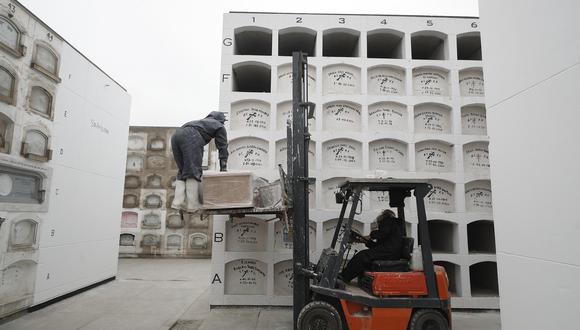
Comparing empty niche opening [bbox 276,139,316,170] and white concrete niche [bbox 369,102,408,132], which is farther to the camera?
white concrete niche [bbox 369,102,408,132]

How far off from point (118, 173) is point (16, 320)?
4035mm

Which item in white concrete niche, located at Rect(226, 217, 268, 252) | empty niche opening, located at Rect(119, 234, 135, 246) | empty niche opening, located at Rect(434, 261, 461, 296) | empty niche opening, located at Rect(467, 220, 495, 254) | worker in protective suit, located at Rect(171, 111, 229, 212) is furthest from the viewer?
empty niche opening, located at Rect(119, 234, 135, 246)

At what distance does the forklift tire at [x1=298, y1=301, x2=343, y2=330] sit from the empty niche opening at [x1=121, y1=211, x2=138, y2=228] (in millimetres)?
10525

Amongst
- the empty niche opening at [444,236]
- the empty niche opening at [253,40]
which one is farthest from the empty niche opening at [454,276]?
the empty niche opening at [253,40]

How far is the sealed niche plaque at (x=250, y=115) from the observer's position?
20.9 ft

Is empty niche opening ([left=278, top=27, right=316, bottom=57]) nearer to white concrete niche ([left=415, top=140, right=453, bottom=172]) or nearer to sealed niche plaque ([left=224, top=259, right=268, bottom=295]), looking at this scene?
white concrete niche ([left=415, top=140, right=453, bottom=172])

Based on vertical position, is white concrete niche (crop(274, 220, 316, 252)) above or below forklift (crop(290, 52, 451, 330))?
above

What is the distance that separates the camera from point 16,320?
5.24 m

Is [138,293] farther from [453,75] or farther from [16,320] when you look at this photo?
[453,75]

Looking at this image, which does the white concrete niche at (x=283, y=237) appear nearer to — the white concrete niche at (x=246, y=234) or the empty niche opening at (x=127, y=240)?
the white concrete niche at (x=246, y=234)

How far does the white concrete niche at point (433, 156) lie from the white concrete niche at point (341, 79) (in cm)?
158

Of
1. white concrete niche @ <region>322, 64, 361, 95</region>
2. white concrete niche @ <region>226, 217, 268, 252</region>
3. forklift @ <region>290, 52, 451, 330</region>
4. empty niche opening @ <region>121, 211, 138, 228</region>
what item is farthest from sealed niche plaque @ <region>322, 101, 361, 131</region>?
empty niche opening @ <region>121, 211, 138, 228</region>

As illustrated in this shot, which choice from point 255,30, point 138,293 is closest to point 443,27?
point 255,30

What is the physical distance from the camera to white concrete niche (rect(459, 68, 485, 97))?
651 centimetres
